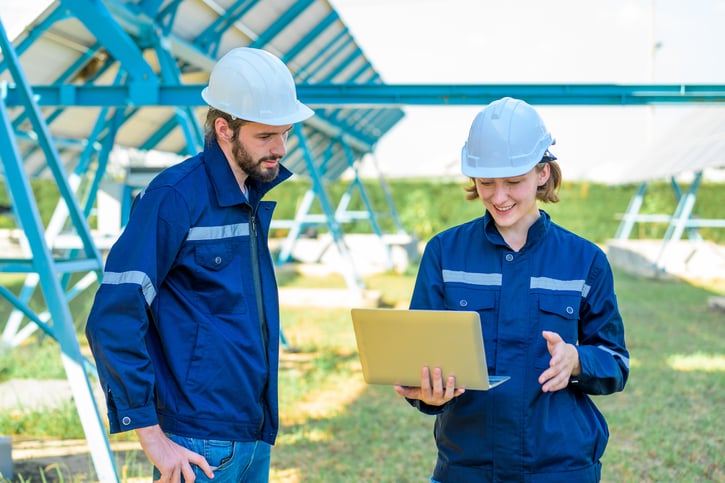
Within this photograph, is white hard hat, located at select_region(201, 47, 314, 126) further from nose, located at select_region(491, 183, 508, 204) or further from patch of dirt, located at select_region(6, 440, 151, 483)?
patch of dirt, located at select_region(6, 440, 151, 483)

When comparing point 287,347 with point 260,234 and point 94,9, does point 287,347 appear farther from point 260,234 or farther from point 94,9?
point 260,234

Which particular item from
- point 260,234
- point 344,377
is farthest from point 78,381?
point 344,377

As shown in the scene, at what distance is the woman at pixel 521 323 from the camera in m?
1.89

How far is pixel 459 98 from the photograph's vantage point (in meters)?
5.22

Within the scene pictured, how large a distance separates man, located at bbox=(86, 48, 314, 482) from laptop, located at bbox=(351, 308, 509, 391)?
0.30 m

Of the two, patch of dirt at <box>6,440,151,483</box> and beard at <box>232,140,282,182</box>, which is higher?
beard at <box>232,140,282,182</box>

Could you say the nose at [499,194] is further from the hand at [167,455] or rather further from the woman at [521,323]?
the hand at [167,455]

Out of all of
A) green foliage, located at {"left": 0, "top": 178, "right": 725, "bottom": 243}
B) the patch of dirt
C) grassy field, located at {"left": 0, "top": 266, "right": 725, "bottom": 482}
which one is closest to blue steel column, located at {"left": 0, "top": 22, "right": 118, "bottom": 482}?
the patch of dirt

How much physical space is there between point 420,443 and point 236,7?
4.51 m

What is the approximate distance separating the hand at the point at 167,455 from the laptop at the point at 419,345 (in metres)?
0.45

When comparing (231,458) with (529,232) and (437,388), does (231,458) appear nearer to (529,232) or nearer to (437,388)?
(437,388)

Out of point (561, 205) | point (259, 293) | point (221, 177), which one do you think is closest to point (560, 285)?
point (259, 293)

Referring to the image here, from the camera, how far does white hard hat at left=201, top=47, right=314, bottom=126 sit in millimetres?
2055

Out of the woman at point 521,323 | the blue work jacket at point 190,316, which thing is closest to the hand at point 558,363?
the woman at point 521,323
